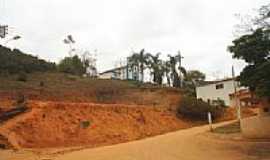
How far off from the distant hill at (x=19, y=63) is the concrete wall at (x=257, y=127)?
91.5ft

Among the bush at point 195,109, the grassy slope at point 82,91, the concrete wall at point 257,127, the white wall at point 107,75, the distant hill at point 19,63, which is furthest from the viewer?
the white wall at point 107,75

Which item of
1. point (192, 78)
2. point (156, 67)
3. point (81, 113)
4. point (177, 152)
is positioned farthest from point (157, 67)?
point (177, 152)

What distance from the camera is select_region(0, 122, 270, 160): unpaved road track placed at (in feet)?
67.6

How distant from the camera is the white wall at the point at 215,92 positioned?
49656 millimetres

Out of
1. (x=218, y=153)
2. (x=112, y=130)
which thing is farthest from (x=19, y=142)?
(x=218, y=153)

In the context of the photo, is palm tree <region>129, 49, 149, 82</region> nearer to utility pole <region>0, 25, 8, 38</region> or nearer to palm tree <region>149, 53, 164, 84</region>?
palm tree <region>149, 53, 164, 84</region>

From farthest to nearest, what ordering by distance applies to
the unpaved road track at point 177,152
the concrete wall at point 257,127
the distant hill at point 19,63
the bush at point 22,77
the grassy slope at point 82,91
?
1. the distant hill at point 19,63
2. the bush at point 22,77
3. the grassy slope at point 82,91
4. the concrete wall at point 257,127
5. the unpaved road track at point 177,152

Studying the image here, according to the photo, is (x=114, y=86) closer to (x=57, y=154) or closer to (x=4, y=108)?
(x=4, y=108)

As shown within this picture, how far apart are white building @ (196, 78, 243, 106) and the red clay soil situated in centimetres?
1263

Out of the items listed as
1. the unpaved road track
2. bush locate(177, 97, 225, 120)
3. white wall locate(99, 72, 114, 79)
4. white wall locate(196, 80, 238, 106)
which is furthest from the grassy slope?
white wall locate(99, 72, 114, 79)

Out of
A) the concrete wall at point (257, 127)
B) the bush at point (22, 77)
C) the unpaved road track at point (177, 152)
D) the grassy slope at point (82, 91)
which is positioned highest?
the bush at point (22, 77)

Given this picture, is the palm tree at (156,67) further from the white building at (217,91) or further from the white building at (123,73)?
the white building at (217,91)

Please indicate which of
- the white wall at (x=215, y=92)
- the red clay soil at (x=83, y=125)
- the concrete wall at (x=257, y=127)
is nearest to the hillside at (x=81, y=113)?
the red clay soil at (x=83, y=125)

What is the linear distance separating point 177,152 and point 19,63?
31.6 metres
